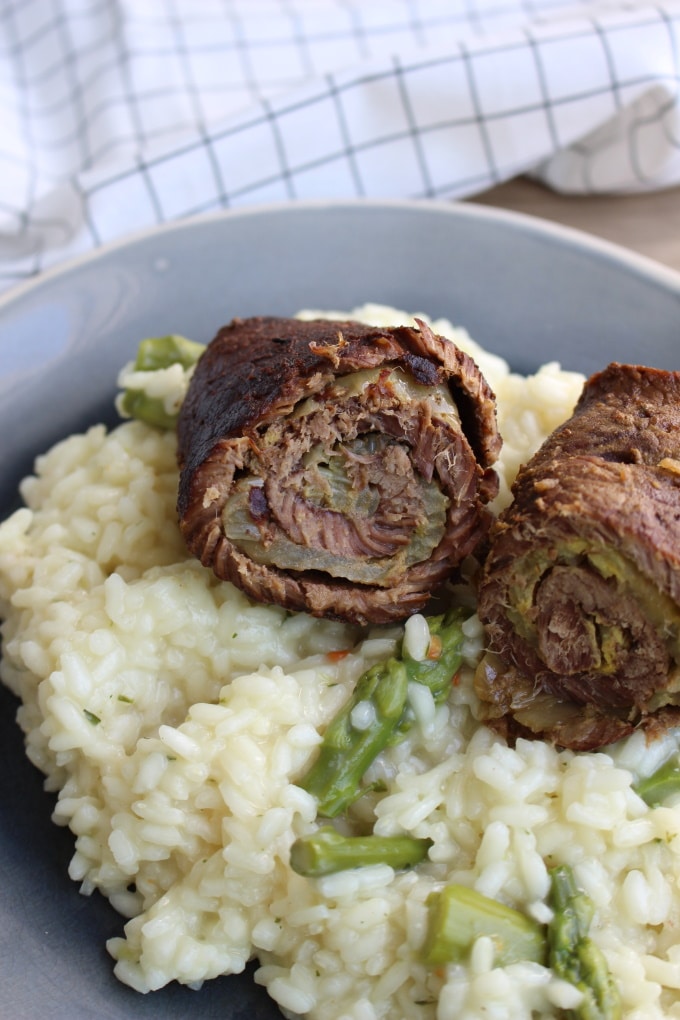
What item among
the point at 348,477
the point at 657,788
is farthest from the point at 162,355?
the point at 657,788

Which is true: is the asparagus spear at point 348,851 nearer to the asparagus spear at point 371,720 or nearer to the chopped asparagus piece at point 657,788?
the asparagus spear at point 371,720

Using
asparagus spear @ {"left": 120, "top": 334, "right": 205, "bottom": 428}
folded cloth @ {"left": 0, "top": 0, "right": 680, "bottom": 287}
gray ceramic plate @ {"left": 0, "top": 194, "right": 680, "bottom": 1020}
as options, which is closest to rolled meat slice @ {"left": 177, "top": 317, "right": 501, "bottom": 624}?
asparagus spear @ {"left": 120, "top": 334, "right": 205, "bottom": 428}

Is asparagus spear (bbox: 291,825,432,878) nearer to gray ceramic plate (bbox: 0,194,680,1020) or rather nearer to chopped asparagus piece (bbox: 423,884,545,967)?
chopped asparagus piece (bbox: 423,884,545,967)

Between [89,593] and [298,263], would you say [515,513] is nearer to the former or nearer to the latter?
[89,593]

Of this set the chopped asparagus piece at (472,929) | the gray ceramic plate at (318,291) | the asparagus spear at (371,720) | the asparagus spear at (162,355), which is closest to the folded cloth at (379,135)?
the gray ceramic plate at (318,291)

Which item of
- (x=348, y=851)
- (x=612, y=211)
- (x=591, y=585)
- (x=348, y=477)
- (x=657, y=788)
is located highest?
(x=348, y=477)

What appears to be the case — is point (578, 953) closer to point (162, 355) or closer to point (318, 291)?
point (162, 355)

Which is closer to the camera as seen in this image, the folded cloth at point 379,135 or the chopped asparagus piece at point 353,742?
the chopped asparagus piece at point 353,742
